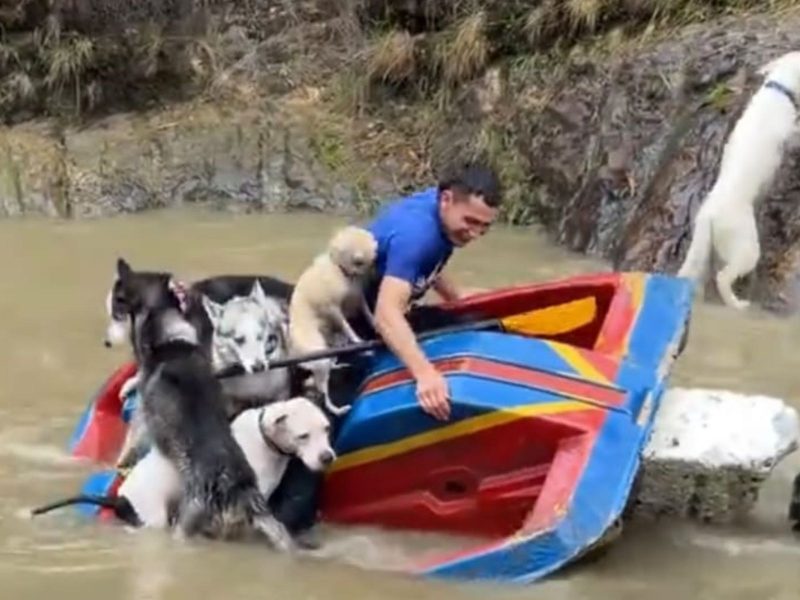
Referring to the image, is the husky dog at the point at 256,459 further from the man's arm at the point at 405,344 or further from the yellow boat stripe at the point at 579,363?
the yellow boat stripe at the point at 579,363

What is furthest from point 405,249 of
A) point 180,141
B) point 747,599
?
point 180,141

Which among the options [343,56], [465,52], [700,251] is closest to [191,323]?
[700,251]

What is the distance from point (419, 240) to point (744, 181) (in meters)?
3.78

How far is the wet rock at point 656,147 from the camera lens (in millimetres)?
9336

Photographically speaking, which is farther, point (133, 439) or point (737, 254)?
point (737, 254)

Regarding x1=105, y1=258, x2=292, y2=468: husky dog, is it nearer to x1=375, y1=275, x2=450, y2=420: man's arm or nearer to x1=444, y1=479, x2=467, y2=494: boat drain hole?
x1=375, y1=275, x2=450, y2=420: man's arm

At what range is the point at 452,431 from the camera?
5098mm

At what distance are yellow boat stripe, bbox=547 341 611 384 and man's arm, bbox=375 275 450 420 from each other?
411mm

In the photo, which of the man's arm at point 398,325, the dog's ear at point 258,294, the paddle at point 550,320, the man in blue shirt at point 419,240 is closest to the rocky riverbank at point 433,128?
the paddle at point 550,320

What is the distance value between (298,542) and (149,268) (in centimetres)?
508

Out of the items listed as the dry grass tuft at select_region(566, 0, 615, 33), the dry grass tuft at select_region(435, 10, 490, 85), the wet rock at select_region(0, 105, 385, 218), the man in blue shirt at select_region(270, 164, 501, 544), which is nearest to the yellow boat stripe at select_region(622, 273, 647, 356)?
the man in blue shirt at select_region(270, 164, 501, 544)

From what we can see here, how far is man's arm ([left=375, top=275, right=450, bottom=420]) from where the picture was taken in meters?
5.06

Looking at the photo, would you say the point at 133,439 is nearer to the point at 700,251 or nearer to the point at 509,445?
the point at 509,445

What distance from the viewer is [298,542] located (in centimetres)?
515
